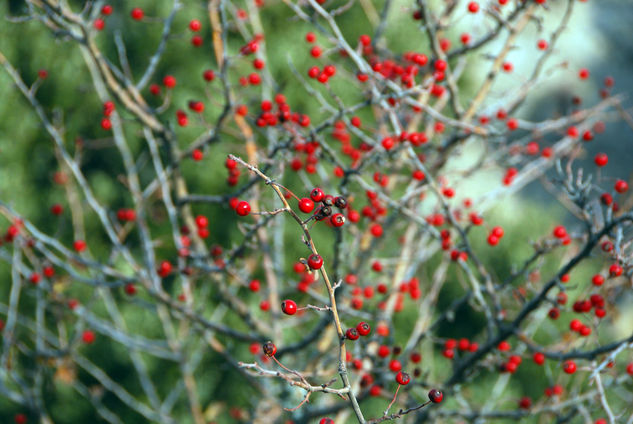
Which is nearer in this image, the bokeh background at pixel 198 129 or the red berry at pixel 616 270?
the red berry at pixel 616 270

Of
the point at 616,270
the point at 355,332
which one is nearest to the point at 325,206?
the point at 355,332

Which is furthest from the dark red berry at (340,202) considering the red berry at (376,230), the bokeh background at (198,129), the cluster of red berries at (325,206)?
the bokeh background at (198,129)

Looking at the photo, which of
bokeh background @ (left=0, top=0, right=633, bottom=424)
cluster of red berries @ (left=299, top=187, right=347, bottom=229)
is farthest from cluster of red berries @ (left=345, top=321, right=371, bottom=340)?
bokeh background @ (left=0, top=0, right=633, bottom=424)

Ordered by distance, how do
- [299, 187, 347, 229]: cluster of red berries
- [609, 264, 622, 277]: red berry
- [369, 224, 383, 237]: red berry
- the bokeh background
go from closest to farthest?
[299, 187, 347, 229]: cluster of red berries → [609, 264, 622, 277]: red berry → [369, 224, 383, 237]: red berry → the bokeh background

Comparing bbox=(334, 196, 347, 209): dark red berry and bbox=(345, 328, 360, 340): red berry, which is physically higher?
bbox=(334, 196, 347, 209): dark red berry

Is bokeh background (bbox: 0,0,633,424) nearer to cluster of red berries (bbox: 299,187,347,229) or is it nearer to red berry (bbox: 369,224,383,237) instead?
red berry (bbox: 369,224,383,237)

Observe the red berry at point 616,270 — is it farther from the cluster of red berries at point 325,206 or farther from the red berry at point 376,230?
the red berry at point 376,230

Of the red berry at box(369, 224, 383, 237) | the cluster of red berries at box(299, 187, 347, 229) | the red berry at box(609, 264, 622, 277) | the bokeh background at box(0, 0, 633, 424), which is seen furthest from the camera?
the bokeh background at box(0, 0, 633, 424)

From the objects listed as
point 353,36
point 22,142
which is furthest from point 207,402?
point 353,36

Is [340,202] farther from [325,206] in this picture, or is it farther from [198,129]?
[198,129]

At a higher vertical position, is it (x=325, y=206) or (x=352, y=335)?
(x=325, y=206)

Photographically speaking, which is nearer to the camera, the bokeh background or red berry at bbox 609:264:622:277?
red berry at bbox 609:264:622:277
